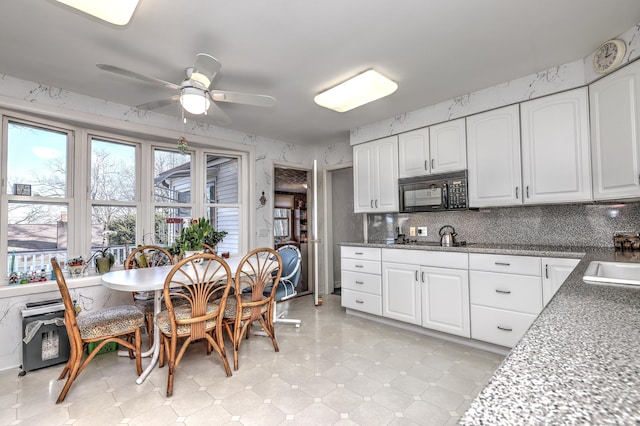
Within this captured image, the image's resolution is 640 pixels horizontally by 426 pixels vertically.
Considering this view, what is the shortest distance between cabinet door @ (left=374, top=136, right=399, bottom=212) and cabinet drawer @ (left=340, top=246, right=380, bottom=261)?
551 millimetres

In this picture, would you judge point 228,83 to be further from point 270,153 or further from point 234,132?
point 270,153

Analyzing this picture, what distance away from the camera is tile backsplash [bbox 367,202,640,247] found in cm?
251

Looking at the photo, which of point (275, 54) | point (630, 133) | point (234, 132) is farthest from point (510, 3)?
point (234, 132)

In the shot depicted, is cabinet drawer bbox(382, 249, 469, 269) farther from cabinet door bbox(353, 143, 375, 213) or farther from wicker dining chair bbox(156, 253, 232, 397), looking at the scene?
wicker dining chair bbox(156, 253, 232, 397)

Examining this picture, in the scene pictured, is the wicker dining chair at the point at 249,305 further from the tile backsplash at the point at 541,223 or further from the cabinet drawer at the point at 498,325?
the tile backsplash at the point at 541,223

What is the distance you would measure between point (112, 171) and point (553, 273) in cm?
433

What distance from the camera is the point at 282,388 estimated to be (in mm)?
2104

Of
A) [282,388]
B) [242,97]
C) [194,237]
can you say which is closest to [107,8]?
[242,97]

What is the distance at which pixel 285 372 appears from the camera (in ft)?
7.64

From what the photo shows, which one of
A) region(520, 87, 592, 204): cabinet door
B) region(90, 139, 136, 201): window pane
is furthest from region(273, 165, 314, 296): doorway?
region(520, 87, 592, 204): cabinet door

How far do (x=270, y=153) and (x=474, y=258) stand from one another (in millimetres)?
3107

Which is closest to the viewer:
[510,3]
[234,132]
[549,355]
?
[549,355]

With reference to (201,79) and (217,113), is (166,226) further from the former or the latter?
(201,79)

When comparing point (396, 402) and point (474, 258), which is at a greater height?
point (474, 258)
